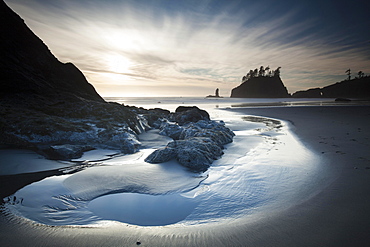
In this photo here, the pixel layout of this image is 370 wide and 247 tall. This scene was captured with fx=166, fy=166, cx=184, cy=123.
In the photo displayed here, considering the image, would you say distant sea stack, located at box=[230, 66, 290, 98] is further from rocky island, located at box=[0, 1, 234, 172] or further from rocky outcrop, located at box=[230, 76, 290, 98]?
rocky island, located at box=[0, 1, 234, 172]

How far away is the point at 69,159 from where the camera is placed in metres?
3.83

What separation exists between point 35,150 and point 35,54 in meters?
5.02

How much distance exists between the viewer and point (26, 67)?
235 inches

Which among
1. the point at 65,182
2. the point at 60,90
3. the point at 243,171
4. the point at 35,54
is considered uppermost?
the point at 35,54

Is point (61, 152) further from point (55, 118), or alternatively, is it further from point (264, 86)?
point (264, 86)

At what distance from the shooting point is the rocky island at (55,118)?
13.0ft

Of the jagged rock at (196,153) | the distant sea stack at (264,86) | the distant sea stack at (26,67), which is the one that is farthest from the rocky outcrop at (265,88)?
the distant sea stack at (26,67)

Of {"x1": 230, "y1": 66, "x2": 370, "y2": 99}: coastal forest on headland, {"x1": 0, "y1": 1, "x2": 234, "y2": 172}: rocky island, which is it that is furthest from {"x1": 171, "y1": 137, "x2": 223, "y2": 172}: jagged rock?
{"x1": 230, "y1": 66, "x2": 370, "y2": 99}: coastal forest on headland

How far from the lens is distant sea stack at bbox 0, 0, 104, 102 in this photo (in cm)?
528

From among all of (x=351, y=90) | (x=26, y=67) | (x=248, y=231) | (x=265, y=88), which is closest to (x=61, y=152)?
(x=248, y=231)

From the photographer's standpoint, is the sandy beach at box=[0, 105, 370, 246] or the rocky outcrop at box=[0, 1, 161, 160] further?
the rocky outcrop at box=[0, 1, 161, 160]

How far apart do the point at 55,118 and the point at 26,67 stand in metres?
2.95

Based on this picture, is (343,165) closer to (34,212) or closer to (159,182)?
(159,182)

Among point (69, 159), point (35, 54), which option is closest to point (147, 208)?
point (69, 159)
